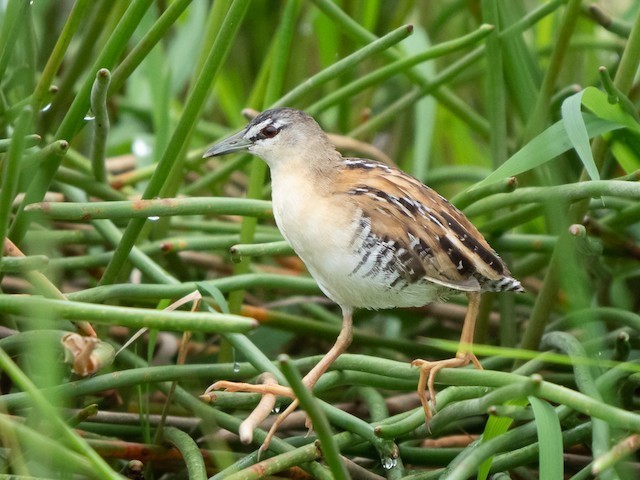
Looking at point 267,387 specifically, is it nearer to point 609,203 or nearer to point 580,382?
point 580,382

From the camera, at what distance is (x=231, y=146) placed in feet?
6.31

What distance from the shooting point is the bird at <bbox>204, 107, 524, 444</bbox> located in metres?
1.67

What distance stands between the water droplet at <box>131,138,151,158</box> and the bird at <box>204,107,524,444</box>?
3.17 feet

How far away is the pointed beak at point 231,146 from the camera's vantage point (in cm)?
191

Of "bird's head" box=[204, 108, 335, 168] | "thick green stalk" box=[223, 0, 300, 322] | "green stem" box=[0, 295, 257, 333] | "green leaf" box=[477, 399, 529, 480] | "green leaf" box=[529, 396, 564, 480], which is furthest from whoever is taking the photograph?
"thick green stalk" box=[223, 0, 300, 322]

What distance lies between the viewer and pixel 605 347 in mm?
1965

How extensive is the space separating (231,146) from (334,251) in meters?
0.37

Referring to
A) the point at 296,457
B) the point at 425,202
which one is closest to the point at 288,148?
the point at 425,202

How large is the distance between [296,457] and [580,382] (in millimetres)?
468

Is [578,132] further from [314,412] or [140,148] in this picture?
[140,148]

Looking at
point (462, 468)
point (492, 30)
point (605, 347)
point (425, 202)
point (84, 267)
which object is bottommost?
point (462, 468)

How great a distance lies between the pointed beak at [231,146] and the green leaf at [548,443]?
79 centimetres

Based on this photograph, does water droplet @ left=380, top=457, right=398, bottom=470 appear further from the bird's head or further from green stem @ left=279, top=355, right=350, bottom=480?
the bird's head

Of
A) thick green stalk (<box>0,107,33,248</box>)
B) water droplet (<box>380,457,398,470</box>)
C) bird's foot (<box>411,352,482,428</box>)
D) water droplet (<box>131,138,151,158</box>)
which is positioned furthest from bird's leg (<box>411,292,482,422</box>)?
water droplet (<box>131,138,151,158</box>)
